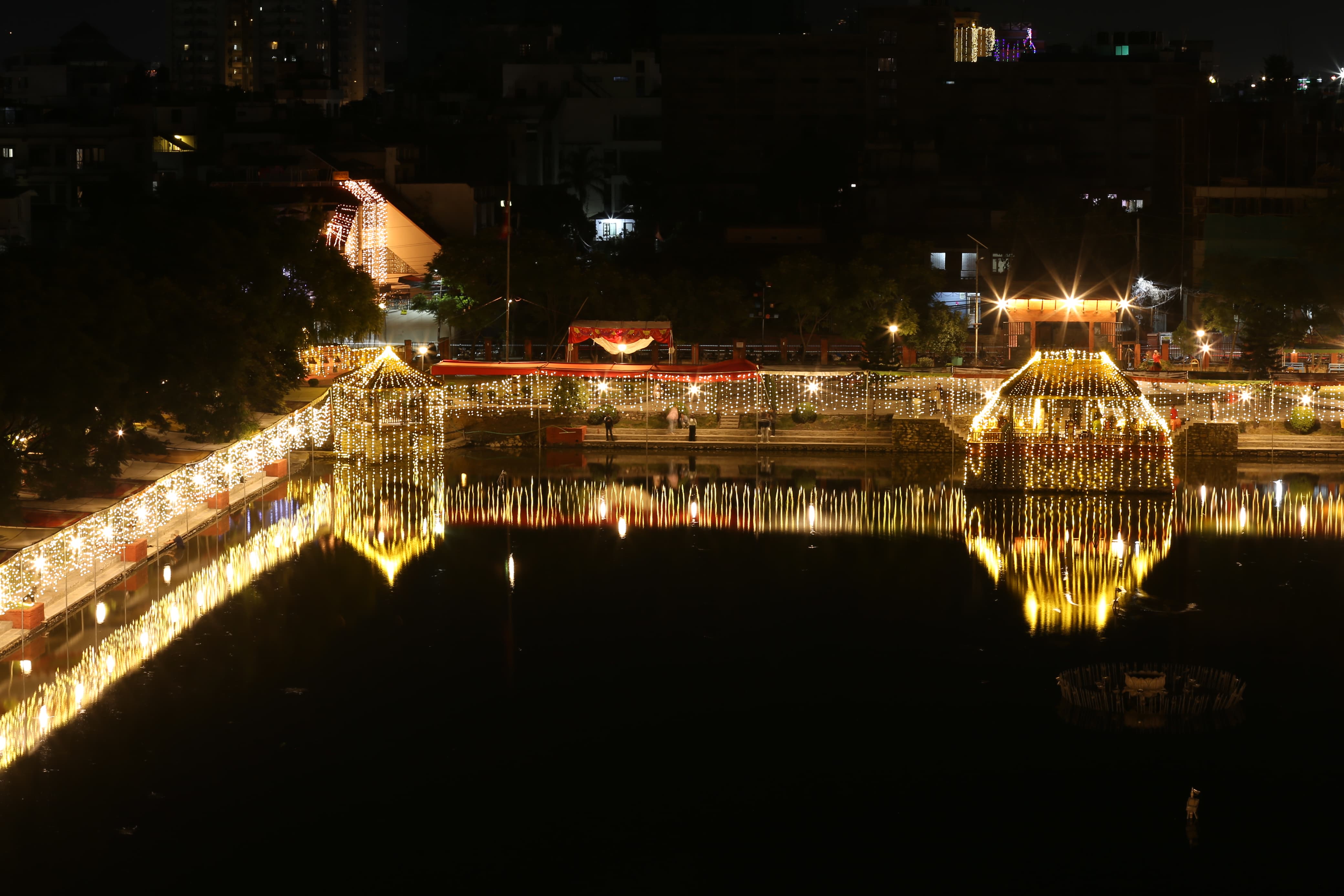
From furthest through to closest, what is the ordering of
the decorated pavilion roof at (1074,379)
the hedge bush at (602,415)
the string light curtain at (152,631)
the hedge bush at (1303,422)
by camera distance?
the hedge bush at (602,415) → the hedge bush at (1303,422) → the decorated pavilion roof at (1074,379) → the string light curtain at (152,631)

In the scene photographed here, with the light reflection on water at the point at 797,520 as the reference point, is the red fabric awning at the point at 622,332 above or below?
above

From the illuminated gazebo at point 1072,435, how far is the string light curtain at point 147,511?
1733 cm

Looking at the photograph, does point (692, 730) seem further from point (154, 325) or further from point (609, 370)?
point (609, 370)

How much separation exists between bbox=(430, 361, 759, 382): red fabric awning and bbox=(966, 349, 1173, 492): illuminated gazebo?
11.1 metres

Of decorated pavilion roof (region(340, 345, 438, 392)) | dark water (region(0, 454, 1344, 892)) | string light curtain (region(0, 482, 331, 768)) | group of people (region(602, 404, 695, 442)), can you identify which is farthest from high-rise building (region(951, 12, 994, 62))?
dark water (region(0, 454, 1344, 892))

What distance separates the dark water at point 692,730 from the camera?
18.6 meters

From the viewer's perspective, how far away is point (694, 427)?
46.9 m

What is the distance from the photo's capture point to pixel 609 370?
50.9m

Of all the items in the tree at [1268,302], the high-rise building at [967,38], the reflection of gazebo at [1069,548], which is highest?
the high-rise building at [967,38]

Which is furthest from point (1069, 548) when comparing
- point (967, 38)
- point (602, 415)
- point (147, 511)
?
point (967, 38)

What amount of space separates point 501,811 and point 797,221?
70343mm

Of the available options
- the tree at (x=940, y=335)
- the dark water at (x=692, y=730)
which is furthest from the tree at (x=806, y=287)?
the dark water at (x=692, y=730)

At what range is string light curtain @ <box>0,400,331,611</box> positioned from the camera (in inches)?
1017

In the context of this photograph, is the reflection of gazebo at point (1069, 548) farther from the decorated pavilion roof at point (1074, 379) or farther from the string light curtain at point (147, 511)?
the string light curtain at point (147, 511)
